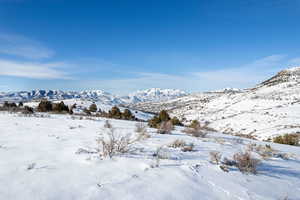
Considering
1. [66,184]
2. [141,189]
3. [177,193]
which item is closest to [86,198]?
[66,184]

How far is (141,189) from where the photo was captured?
2746mm

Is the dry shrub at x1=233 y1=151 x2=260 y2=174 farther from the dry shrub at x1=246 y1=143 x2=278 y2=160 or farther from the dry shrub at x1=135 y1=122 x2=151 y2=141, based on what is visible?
the dry shrub at x1=135 y1=122 x2=151 y2=141

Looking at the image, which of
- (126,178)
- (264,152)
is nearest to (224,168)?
(126,178)

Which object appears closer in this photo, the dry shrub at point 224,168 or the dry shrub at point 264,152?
the dry shrub at point 224,168

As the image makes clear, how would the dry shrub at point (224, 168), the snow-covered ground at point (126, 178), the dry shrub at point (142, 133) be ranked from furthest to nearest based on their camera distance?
the dry shrub at point (142, 133), the dry shrub at point (224, 168), the snow-covered ground at point (126, 178)

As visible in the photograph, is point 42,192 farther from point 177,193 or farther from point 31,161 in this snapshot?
point 177,193

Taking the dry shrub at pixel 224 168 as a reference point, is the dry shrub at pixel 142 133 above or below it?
above

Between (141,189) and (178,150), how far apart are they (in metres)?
2.63

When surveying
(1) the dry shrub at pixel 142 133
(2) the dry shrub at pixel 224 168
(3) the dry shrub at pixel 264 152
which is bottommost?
(3) the dry shrub at pixel 264 152

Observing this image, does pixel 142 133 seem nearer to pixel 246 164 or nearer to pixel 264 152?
pixel 246 164

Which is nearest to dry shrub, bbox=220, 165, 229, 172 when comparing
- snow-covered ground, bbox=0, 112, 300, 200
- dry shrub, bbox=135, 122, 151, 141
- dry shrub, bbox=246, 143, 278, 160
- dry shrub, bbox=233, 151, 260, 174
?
snow-covered ground, bbox=0, 112, 300, 200

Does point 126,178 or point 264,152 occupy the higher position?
point 126,178

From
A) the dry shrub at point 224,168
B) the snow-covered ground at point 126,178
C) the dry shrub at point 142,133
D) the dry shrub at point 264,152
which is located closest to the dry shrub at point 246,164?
the snow-covered ground at point 126,178

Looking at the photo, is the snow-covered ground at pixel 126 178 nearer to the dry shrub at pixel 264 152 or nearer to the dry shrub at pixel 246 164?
the dry shrub at pixel 246 164
